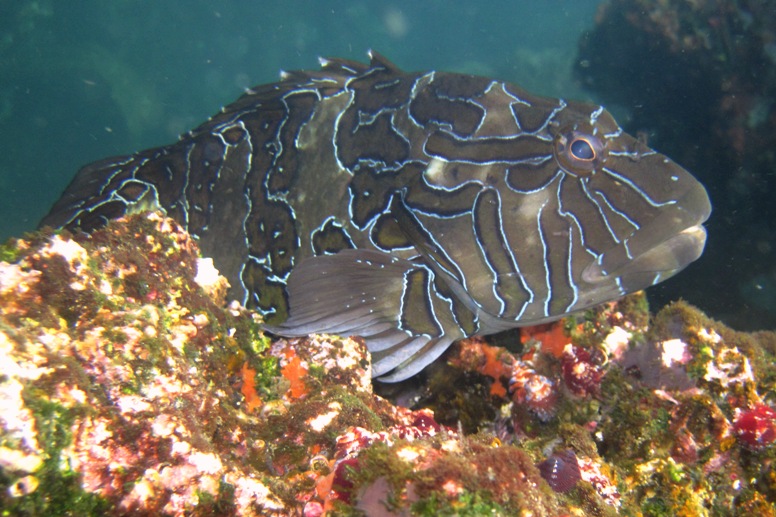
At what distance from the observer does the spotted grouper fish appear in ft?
11.7

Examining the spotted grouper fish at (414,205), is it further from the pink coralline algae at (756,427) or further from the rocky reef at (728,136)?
the rocky reef at (728,136)

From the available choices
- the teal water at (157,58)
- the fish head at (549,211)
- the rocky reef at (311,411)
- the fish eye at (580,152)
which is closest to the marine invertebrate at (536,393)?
the rocky reef at (311,411)

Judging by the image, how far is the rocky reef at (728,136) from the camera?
32.3 ft

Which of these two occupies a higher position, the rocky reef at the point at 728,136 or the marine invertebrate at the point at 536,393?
the rocky reef at the point at 728,136

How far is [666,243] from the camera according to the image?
3.42 m

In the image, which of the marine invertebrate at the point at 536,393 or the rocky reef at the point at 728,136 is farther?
the rocky reef at the point at 728,136

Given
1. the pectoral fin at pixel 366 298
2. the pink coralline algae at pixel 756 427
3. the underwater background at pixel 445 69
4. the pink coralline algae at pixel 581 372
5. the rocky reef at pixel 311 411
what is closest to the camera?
the rocky reef at pixel 311 411

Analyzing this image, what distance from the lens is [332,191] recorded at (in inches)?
179

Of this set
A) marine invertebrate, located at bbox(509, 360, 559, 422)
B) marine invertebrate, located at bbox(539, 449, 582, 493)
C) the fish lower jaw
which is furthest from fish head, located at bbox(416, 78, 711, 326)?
marine invertebrate, located at bbox(539, 449, 582, 493)

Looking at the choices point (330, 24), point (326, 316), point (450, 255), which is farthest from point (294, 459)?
point (330, 24)

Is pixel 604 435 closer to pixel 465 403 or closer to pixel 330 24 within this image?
pixel 465 403

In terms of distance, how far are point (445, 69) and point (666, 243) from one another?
5140 cm

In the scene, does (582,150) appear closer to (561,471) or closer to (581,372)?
(581,372)

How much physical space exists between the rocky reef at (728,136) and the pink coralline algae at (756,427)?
27.1 ft
